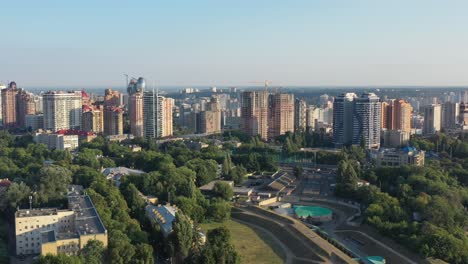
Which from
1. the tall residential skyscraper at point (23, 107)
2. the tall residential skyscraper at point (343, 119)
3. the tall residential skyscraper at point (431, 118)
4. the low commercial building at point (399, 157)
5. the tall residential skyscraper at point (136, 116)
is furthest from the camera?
the tall residential skyscraper at point (23, 107)

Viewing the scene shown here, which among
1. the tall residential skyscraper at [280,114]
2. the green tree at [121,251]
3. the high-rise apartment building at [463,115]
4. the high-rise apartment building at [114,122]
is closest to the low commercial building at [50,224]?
the green tree at [121,251]

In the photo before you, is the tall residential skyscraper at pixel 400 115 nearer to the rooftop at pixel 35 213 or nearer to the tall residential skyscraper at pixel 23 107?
the rooftop at pixel 35 213

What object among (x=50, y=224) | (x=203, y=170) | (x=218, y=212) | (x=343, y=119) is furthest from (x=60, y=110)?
(x=50, y=224)

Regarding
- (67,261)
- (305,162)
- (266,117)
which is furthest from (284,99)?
(67,261)

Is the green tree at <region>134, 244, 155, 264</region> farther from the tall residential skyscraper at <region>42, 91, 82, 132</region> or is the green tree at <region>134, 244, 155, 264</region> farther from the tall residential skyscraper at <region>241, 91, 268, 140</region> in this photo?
the tall residential skyscraper at <region>42, 91, 82, 132</region>

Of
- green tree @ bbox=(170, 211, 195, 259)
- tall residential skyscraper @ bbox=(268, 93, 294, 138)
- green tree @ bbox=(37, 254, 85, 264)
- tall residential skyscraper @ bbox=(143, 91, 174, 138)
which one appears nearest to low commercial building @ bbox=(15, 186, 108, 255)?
green tree @ bbox=(170, 211, 195, 259)

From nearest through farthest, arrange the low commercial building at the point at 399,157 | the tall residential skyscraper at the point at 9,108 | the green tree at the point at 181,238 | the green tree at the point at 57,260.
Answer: the green tree at the point at 57,260 < the green tree at the point at 181,238 < the low commercial building at the point at 399,157 < the tall residential skyscraper at the point at 9,108
